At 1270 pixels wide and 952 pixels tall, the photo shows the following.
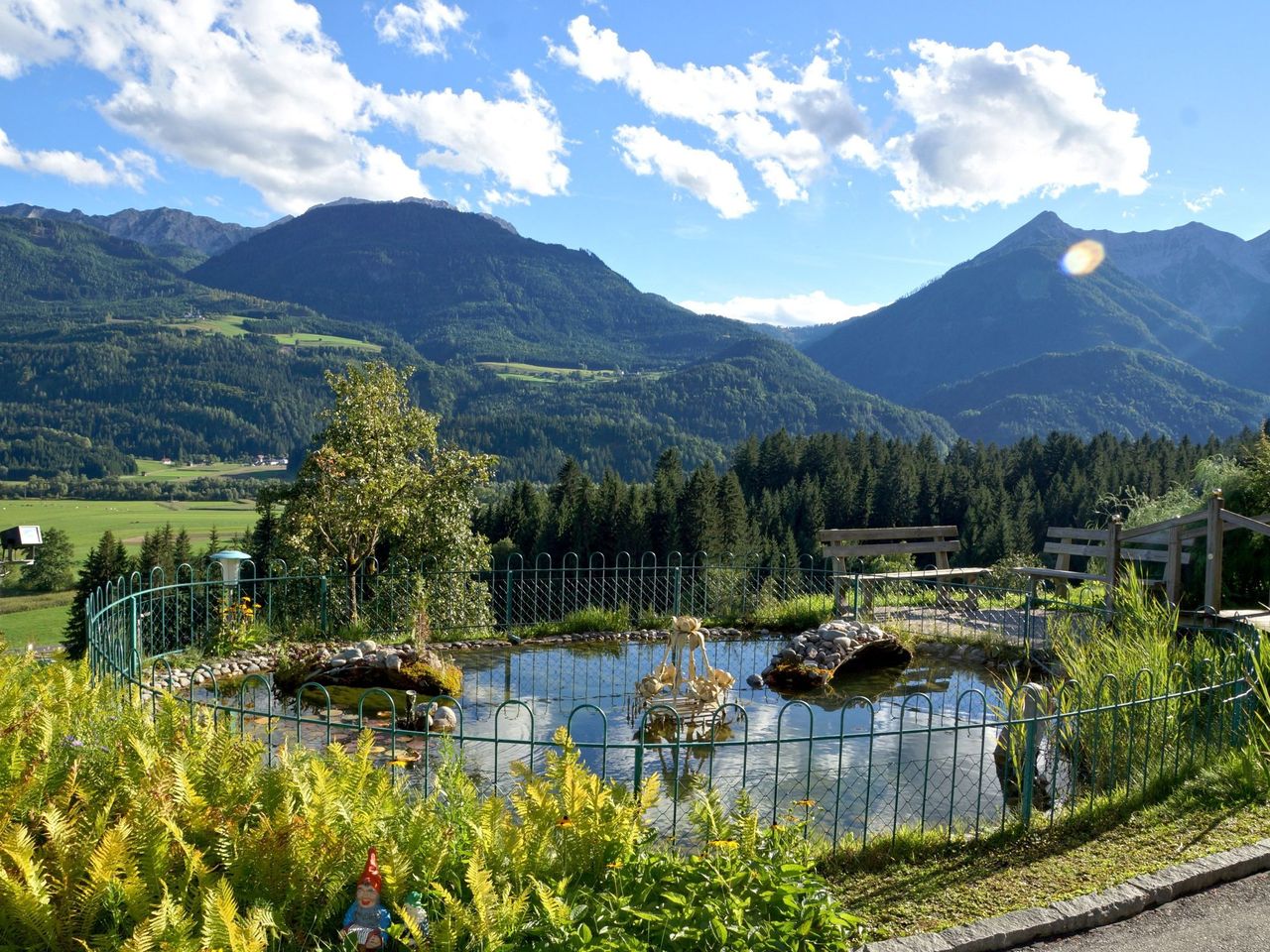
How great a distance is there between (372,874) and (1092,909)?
11.0 ft

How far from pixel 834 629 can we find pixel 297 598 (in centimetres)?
690

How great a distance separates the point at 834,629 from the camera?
1047 cm

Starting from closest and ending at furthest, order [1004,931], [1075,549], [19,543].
Answer: [1004,931], [1075,549], [19,543]

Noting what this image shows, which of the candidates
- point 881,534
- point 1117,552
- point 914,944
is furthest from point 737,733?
point 881,534

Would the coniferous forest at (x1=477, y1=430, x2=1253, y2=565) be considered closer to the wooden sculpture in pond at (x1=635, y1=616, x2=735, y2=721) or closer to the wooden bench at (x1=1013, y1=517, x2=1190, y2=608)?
the wooden bench at (x1=1013, y1=517, x2=1190, y2=608)

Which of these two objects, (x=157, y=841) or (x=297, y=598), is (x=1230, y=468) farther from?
(x=157, y=841)

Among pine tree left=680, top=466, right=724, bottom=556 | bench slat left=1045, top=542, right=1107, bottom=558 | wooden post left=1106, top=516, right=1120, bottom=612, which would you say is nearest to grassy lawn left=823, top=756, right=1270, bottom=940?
wooden post left=1106, top=516, right=1120, bottom=612

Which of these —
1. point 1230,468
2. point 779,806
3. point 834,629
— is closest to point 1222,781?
point 779,806

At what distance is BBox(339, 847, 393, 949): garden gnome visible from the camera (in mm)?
3797

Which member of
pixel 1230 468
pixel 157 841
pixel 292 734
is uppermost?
pixel 1230 468

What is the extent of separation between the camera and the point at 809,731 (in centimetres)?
821

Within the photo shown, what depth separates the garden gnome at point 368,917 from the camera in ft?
12.5

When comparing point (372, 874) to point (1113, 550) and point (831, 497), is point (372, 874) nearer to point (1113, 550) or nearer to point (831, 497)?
point (1113, 550)

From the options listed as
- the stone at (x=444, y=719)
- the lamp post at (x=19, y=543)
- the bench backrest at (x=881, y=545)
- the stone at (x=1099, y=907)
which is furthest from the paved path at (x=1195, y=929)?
the lamp post at (x=19, y=543)
